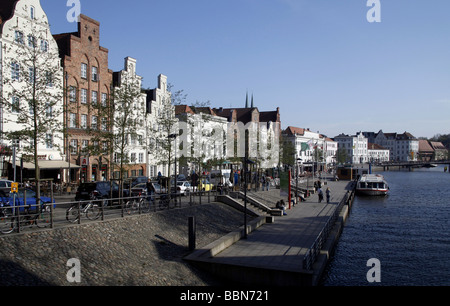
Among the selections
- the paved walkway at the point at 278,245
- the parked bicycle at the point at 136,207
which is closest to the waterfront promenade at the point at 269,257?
the paved walkway at the point at 278,245

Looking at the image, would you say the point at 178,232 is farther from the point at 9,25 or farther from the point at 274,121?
the point at 274,121

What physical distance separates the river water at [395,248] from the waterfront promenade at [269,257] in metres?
2.05

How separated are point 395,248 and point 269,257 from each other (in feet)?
37.5

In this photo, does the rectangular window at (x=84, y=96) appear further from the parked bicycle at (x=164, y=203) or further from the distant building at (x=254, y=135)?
the parked bicycle at (x=164, y=203)

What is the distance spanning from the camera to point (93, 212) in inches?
691

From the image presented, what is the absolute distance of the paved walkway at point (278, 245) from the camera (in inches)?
633

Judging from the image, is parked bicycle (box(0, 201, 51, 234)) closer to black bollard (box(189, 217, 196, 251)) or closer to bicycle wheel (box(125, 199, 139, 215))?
bicycle wheel (box(125, 199, 139, 215))

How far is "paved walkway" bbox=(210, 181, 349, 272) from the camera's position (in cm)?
1608

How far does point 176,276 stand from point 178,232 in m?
5.14

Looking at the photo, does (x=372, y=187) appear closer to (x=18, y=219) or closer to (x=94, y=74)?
(x=94, y=74)

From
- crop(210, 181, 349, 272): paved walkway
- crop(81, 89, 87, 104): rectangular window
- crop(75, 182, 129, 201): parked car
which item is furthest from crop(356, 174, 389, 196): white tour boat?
crop(75, 182, 129, 201): parked car

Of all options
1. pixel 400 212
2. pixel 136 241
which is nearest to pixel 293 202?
pixel 400 212
